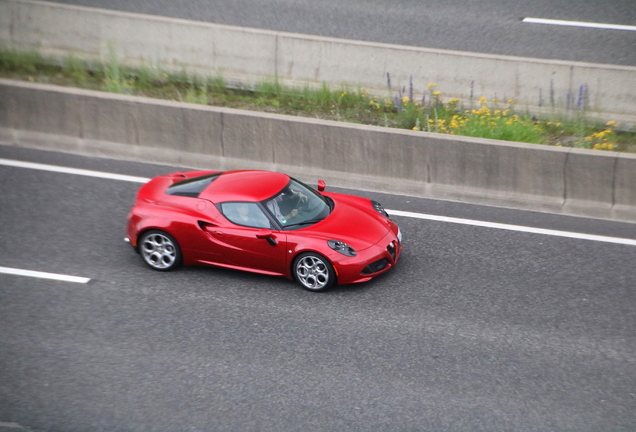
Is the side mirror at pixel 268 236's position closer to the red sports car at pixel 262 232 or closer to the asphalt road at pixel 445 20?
the red sports car at pixel 262 232

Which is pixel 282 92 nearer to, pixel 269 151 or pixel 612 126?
pixel 269 151

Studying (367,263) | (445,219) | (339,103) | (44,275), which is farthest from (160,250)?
(339,103)

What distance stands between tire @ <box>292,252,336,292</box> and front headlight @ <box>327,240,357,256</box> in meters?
0.18

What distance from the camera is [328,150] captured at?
11.5m

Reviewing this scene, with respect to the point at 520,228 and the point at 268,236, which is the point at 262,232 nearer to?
the point at 268,236

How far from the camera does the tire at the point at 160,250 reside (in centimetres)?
904

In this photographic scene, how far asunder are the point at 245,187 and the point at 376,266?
184 cm

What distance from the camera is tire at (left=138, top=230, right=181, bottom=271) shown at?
9.04m

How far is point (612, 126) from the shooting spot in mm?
12219

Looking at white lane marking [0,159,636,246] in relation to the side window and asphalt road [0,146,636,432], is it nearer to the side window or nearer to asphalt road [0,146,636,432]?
asphalt road [0,146,636,432]

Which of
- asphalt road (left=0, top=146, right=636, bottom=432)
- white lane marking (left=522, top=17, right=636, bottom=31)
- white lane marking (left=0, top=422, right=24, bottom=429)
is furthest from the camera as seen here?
white lane marking (left=522, top=17, right=636, bottom=31)

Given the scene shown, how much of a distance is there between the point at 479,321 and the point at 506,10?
11.3 metres

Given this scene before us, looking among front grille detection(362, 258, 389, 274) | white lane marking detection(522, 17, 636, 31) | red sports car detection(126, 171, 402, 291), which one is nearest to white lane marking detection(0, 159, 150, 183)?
red sports car detection(126, 171, 402, 291)

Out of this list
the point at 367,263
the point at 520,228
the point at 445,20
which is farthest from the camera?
the point at 445,20
